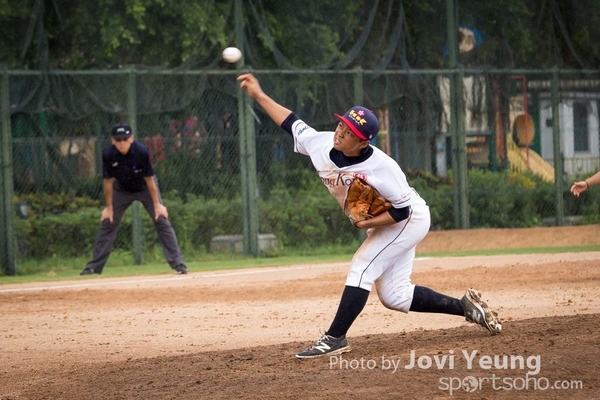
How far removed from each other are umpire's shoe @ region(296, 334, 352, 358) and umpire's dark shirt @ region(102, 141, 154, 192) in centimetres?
699

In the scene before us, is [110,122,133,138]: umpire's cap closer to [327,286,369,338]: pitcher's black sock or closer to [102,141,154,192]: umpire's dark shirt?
[102,141,154,192]: umpire's dark shirt

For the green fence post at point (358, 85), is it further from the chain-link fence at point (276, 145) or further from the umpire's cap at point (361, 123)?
the umpire's cap at point (361, 123)

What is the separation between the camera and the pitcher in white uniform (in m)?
6.58

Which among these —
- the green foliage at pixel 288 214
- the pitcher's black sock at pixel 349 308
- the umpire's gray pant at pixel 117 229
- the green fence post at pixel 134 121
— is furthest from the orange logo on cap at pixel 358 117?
the green foliage at pixel 288 214

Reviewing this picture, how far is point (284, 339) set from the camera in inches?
318

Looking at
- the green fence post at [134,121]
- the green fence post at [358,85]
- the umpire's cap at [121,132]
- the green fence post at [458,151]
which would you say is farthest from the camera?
the green fence post at [458,151]

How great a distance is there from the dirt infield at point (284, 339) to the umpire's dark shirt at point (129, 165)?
1337 millimetres

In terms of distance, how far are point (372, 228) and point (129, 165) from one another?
704 centimetres

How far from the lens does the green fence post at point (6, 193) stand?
583 inches

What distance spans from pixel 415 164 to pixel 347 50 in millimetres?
2450

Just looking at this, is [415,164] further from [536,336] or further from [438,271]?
[536,336]

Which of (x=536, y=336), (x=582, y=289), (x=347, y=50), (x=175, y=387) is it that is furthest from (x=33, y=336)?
(x=347, y=50)

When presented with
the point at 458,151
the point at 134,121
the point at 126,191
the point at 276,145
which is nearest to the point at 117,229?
the point at 126,191

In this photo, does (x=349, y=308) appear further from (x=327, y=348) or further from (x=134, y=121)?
(x=134, y=121)
